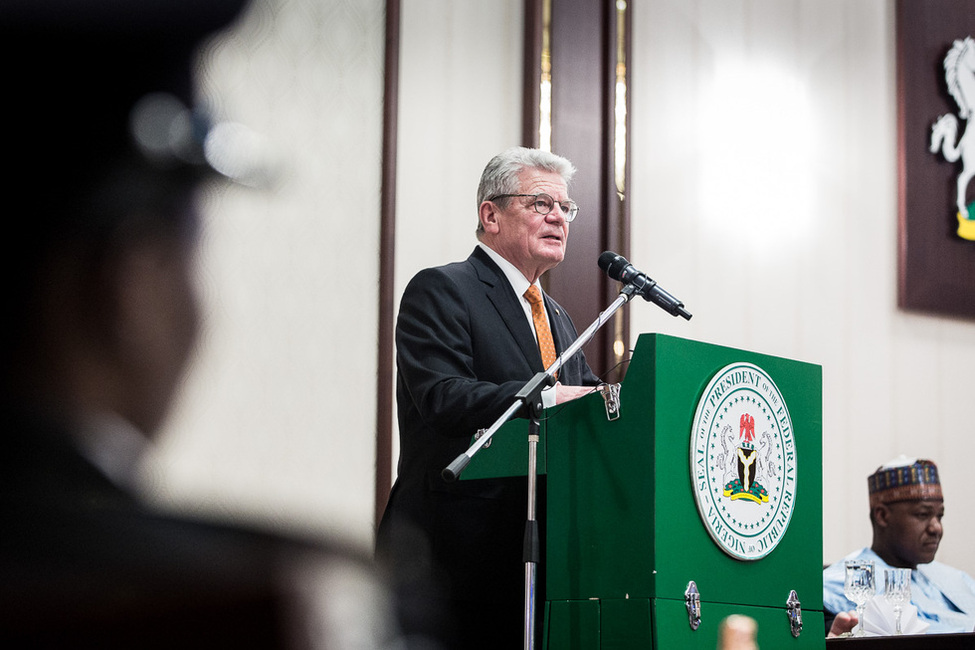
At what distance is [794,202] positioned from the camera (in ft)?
12.0

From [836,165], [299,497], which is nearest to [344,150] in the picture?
[836,165]

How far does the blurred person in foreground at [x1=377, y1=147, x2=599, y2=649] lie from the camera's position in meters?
1.77

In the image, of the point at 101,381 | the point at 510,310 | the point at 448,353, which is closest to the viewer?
the point at 101,381

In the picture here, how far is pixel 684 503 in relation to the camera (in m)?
1.48

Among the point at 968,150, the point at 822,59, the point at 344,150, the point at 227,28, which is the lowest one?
the point at 227,28

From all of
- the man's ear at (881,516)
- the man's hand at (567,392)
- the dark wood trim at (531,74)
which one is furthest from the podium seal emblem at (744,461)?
the man's ear at (881,516)

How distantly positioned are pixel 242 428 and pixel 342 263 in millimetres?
556

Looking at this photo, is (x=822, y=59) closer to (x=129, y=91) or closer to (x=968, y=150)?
(x=968, y=150)

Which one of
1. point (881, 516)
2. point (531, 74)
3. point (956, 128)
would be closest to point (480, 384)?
point (531, 74)

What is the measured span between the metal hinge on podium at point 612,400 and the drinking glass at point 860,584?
1185mm

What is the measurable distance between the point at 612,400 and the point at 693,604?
0.98 feet

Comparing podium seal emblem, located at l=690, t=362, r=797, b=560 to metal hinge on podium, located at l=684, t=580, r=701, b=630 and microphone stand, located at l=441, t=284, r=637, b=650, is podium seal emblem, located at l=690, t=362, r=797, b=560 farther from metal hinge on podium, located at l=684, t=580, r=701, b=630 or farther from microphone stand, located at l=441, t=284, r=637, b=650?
microphone stand, located at l=441, t=284, r=637, b=650

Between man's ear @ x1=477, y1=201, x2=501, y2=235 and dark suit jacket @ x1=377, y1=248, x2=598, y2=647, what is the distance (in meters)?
0.18

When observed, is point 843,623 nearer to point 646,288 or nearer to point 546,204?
point 646,288
